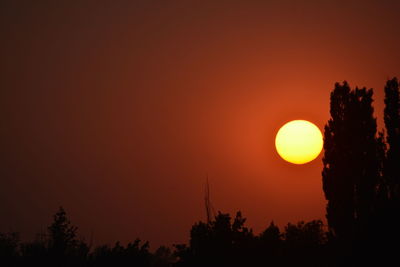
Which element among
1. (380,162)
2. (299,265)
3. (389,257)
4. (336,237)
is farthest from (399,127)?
(389,257)

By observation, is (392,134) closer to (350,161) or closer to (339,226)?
(350,161)

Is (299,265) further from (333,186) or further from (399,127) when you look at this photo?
(399,127)

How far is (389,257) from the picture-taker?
49.5ft

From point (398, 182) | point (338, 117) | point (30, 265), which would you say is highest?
point (338, 117)

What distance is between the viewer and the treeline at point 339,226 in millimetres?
16594

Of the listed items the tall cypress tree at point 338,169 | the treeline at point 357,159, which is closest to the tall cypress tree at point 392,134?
the treeline at point 357,159

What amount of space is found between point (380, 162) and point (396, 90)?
6.74 metres

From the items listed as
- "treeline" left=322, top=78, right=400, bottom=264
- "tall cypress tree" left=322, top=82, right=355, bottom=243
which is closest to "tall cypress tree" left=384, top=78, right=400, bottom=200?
"treeline" left=322, top=78, right=400, bottom=264

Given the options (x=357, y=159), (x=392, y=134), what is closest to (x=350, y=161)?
(x=357, y=159)

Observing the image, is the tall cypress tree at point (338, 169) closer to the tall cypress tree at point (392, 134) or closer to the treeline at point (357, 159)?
the treeline at point (357, 159)

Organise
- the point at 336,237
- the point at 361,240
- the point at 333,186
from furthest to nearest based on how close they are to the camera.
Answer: the point at 333,186
the point at 336,237
the point at 361,240

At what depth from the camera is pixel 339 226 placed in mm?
29281

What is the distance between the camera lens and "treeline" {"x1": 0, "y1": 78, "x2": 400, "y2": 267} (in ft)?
54.4

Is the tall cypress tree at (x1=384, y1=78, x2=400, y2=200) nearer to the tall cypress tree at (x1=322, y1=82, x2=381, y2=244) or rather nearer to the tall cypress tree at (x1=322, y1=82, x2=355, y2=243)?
the tall cypress tree at (x1=322, y1=82, x2=381, y2=244)
